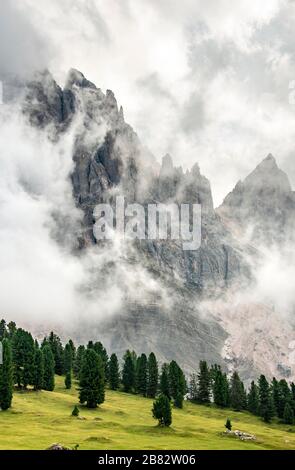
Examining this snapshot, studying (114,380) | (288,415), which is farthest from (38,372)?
(288,415)

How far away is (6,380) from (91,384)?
76.8ft

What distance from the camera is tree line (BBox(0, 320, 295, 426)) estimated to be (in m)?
124

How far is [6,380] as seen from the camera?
352ft

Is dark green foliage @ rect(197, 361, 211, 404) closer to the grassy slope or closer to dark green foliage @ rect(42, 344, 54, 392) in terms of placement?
the grassy slope

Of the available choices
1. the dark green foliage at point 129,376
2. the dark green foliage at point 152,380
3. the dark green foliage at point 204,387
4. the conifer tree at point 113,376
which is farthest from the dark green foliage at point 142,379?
the dark green foliage at point 204,387

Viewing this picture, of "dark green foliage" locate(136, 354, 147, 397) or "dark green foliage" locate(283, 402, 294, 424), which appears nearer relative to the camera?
"dark green foliage" locate(283, 402, 294, 424)

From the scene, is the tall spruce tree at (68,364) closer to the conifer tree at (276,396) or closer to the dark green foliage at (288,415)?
the dark green foliage at (288,415)

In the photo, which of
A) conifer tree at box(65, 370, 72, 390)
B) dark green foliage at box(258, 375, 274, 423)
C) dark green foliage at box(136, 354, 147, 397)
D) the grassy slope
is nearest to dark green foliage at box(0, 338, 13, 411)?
the grassy slope

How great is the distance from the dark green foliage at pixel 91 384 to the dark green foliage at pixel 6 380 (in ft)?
66.5

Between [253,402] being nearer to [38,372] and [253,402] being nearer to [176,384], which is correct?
[176,384]
